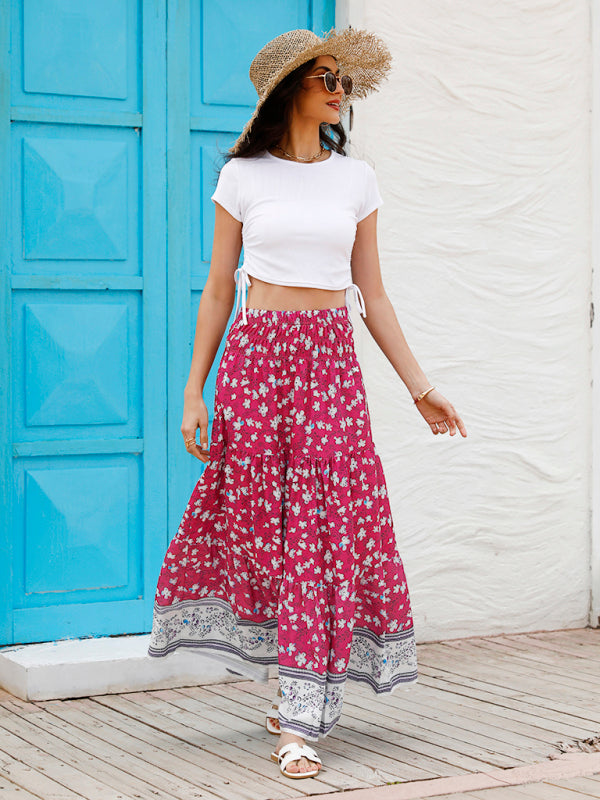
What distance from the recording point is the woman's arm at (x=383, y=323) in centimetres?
348

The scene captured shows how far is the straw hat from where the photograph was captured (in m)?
3.32

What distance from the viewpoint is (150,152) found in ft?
14.3

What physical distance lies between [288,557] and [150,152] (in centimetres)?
173

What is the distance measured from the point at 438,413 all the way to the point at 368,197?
64 cm

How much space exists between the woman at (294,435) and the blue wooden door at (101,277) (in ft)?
3.05

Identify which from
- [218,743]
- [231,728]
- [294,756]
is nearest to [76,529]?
[231,728]

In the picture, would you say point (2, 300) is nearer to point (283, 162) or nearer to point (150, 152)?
point (150, 152)

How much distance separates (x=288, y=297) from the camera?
3369 mm

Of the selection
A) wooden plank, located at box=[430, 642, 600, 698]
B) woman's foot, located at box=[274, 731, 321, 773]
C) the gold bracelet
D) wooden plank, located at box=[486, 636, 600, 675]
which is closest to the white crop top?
the gold bracelet

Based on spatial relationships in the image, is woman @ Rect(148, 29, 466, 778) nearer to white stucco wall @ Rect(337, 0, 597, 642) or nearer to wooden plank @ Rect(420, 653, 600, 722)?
wooden plank @ Rect(420, 653, 600, 722)

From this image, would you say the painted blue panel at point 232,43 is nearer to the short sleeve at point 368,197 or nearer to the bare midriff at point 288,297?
the short sleeve at point 368,197

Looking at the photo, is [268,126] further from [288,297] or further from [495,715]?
[495,715]

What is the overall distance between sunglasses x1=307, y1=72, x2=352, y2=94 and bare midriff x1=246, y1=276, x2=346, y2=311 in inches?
21.1

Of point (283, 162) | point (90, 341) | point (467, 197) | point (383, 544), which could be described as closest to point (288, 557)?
point (383, 544)
